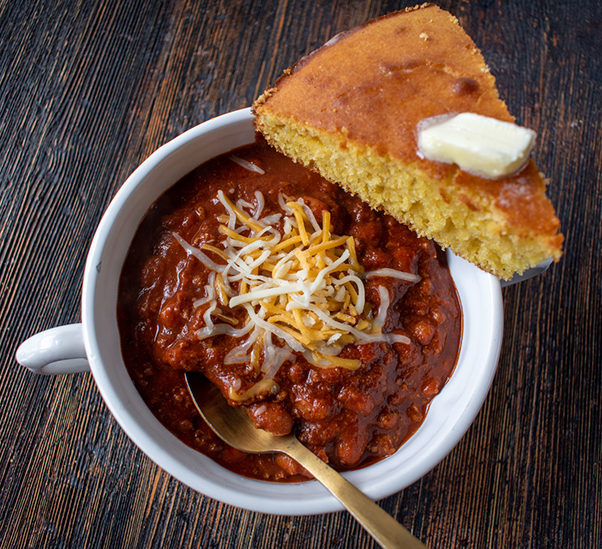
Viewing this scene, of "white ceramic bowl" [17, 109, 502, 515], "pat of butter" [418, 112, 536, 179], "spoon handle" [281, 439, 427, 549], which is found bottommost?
"spoon handle" [281, 439, 427, 549]

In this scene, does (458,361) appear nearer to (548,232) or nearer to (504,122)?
(548,232)

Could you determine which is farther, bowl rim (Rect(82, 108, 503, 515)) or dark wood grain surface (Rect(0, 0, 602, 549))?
dark wood grain surface (Rect(0, 0, 602, 549))

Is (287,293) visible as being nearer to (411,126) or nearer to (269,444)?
(269,444)

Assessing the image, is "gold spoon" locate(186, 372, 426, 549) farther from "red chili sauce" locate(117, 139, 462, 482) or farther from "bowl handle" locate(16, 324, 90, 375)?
"bowl handle" locate(16, 324, 90, 375)

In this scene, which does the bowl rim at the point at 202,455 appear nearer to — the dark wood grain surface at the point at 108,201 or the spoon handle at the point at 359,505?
the spoon handle at the point at 359,505

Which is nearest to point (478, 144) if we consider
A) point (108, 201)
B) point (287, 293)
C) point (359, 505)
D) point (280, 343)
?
point (287, 293)

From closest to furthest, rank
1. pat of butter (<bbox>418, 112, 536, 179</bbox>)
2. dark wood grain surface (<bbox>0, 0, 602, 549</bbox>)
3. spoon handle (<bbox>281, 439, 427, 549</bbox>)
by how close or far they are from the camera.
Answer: pat of butter (<bbox>418, 112, 536, 179</bbox>), spoon handle (<bbox>281, 439, 427, 549</bbox>), dark wood grain surface (<bbox>0, 0, 602, 549</bbox>)

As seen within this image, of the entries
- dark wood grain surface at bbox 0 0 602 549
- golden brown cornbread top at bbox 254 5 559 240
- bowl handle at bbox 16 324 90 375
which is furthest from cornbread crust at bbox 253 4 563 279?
bowl handle at bbox 16 324 90 375
